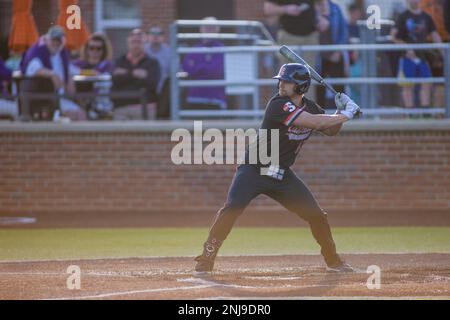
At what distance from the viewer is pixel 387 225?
13.2m

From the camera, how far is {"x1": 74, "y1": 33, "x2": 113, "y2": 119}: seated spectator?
15.5 m

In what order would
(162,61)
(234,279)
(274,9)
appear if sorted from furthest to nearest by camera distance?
(162,61) → (274,9) → (234,279)

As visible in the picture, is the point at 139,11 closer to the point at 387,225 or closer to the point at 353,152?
the point at 353,152

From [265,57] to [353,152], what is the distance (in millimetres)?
2062

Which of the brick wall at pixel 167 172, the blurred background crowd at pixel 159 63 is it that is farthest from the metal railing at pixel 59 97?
the brick wall at pixel 167 172

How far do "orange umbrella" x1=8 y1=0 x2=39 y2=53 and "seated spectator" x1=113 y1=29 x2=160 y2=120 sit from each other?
143 centimetres

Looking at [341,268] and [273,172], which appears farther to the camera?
[341,268]

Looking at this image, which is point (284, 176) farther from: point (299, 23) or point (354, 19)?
point (354, 19)

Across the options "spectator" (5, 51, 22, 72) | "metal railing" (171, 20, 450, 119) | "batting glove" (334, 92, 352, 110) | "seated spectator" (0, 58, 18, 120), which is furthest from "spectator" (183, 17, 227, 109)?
"batting glove" (334, 92, 352, 110)

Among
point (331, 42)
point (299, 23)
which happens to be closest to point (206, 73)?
point (299, 23)

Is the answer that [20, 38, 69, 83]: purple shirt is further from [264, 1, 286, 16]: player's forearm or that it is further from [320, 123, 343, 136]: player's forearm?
[320, 123, 343, 136]: player's forearm

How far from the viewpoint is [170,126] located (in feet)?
48.5

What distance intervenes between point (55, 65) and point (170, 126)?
7.24 ft

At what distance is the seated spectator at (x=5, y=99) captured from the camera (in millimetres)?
15727
